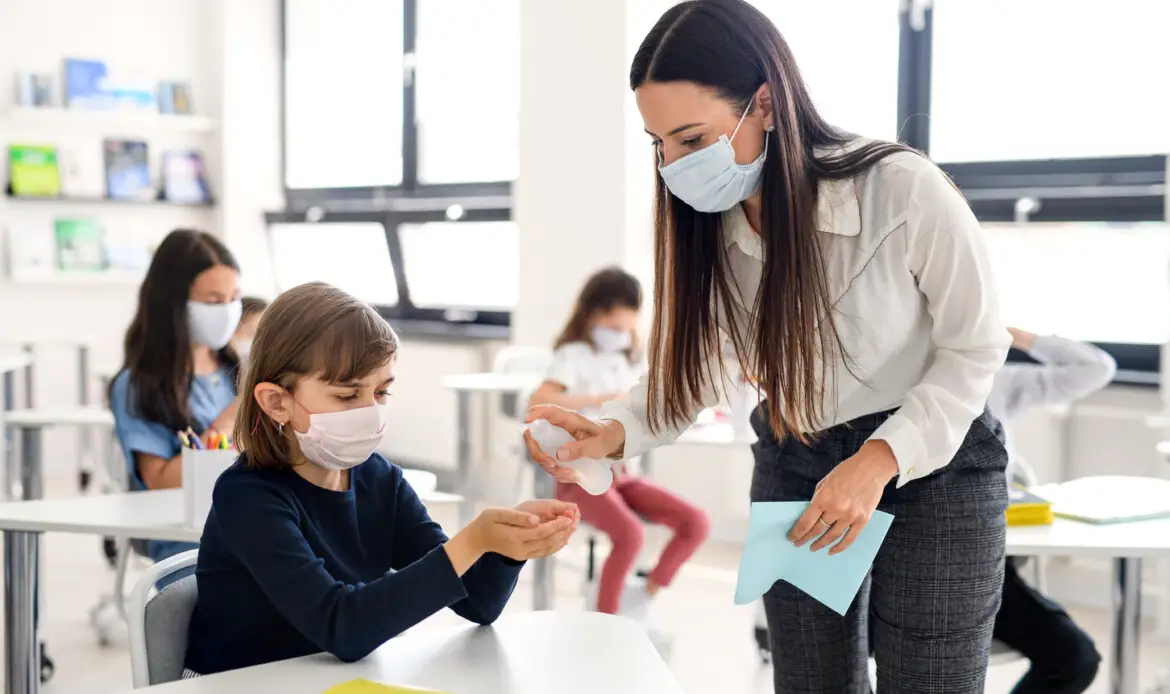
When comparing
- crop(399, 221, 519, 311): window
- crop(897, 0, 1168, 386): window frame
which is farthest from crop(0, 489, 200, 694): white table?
crop(399, 221, 519, 311): window

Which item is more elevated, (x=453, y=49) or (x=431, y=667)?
(x=453, y=49)

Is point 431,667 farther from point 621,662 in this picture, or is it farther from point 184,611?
point 184,611

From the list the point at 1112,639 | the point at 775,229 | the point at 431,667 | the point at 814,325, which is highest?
the point at 775,229

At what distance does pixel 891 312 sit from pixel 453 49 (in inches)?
190

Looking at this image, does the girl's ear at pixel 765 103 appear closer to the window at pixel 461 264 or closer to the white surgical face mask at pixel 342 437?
the white surgical face mask at pixel 342 437

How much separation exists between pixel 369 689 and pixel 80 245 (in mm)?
5518

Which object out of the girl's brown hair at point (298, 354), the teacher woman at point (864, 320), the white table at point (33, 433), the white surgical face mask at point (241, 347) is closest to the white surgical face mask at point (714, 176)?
the teacher woman at point (864, 320)

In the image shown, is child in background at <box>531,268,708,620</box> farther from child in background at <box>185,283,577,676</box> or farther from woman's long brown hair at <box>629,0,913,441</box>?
woman's long brown hair at <box>629,0,913,441</box>

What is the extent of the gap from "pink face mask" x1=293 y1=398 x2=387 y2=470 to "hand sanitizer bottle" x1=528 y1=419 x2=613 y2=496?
214 millimetres

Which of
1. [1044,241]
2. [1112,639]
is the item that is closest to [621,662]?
[1112,639]

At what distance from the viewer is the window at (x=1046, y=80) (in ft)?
12.3

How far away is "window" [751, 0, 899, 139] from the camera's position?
438 cm

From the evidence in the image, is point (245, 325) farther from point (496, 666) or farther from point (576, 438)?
point (496, 666)

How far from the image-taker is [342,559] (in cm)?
150
